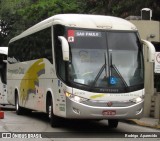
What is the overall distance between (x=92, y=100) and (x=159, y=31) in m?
8.91

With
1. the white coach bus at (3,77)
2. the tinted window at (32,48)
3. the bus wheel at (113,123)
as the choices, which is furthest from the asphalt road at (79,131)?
the white coach bus at (3,77)

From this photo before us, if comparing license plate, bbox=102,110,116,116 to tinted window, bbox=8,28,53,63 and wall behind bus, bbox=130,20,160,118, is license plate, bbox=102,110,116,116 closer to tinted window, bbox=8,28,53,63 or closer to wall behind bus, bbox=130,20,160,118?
tinted window, bbox=8,28,53,63

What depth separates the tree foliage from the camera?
85.5ft

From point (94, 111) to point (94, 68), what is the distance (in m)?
1.26

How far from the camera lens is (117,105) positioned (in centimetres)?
1275

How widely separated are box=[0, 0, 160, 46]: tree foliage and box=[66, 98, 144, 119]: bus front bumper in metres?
13.4

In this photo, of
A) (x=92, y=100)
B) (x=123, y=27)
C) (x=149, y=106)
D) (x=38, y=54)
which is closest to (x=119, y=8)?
(x=149, y=106)

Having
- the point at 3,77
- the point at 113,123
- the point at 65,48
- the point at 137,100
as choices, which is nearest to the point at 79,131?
the point at 113,123

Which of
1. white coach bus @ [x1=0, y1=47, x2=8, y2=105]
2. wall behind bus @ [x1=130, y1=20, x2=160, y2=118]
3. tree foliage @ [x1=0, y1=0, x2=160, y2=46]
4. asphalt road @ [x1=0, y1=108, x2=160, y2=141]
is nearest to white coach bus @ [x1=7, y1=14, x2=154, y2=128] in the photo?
asphalt road @ [x1=0, y1=108, x2=160, y2=141]

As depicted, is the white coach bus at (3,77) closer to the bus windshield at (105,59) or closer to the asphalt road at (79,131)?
the asphalt road at (79,131)

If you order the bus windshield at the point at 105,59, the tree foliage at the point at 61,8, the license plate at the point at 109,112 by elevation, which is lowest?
the license plate at the point at 109,112

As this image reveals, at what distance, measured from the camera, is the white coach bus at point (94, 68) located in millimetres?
12656

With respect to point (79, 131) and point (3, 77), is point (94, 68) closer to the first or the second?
point (79, 131)

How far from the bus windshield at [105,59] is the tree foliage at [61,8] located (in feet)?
40.5
